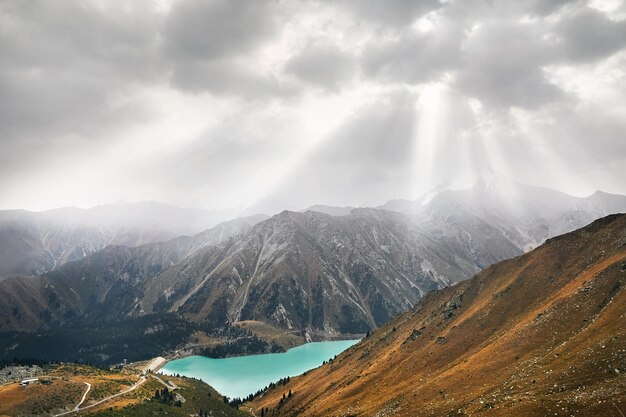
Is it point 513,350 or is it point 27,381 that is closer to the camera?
point 513,350

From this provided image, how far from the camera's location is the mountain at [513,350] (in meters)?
55.8

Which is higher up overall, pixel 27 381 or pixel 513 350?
pixel 27 381

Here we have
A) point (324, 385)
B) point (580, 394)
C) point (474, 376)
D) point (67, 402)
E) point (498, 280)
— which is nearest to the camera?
point (580, 394)

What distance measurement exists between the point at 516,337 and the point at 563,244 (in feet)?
177

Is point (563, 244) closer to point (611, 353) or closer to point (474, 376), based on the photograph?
point (474, 376)

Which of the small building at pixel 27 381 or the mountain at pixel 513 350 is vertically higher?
the small building at pixel 27 381

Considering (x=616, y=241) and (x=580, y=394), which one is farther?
(x=616, y=241)

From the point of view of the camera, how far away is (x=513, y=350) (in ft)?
268

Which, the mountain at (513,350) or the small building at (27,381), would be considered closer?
the mountain at (513,350)

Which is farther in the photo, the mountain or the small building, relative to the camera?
the small building

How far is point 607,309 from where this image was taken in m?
73.6

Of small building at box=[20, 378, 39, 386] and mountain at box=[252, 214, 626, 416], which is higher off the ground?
small building at box=[20, 378, 39, 386]

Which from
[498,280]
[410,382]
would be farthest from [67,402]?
[498,280]

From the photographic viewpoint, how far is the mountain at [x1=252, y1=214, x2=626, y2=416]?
183ft
